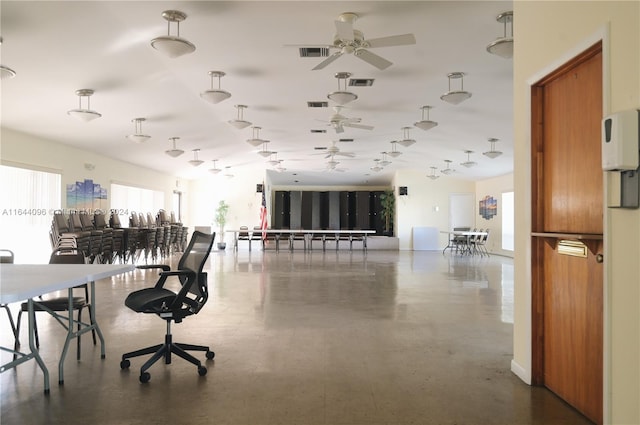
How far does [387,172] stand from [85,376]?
1577 centimetres

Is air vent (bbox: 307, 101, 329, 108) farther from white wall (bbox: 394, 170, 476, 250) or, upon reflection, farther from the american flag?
white wall (bbox: 394, 170, 476, 250)

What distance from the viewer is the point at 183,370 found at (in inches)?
131

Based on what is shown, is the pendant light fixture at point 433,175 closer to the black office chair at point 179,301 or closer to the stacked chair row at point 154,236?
the stacked chair row at point 154,236

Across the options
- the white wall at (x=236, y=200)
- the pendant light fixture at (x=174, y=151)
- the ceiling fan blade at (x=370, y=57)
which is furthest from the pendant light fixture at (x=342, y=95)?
the white wall at (x=236, y=200)

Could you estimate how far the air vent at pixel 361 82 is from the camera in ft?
22.3

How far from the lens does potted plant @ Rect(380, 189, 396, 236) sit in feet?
60.7

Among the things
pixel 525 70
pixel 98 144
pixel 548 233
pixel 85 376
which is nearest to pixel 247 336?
pixel 85 376

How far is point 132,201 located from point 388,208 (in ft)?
32.3

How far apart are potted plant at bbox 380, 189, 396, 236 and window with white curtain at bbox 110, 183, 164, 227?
28.6ft

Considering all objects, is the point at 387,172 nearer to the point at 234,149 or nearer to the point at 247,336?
the point at 234,149

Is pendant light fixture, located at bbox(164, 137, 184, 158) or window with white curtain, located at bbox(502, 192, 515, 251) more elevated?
pendant light fixture, located at bbox(164, 137, 184, 158)

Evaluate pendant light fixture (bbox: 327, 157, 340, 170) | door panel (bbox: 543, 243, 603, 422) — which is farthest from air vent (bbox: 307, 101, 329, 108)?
pendant light fixture (bbox: 327, 157, 340, 170)

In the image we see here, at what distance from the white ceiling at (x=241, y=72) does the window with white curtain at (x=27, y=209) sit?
3.09ft

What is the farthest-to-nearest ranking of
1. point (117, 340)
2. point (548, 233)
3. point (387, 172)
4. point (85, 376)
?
1. point (387, 172)
2. point (117, 340)
3. point (85, 376)
4. point (548, 233)
